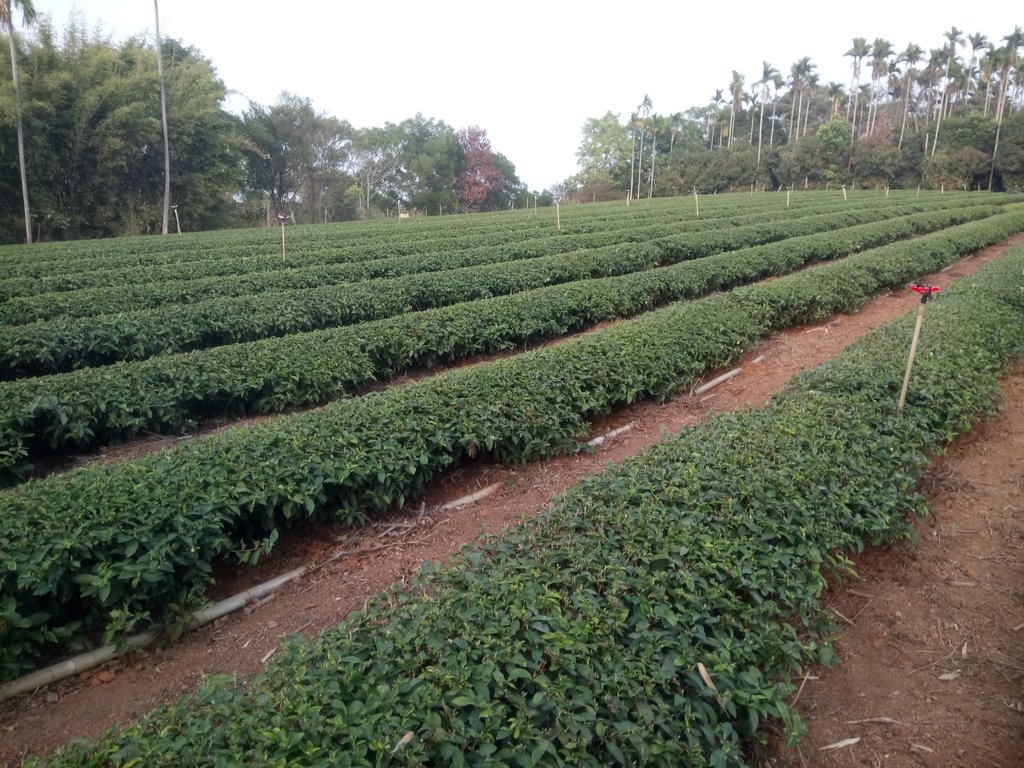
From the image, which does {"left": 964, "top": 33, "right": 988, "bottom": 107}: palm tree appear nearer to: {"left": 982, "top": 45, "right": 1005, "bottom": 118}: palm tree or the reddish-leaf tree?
{"left": 982, "top": 45, "right": 1005, "bottom": 118}: palm tree

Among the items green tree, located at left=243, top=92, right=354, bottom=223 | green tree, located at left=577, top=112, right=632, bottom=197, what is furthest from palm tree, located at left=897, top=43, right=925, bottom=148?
green tree, located at left=243, top=92, right=354, bottom=223

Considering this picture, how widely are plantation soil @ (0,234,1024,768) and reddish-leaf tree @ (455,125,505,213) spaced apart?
5758cm

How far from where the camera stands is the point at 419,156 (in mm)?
61344

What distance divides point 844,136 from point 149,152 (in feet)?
165

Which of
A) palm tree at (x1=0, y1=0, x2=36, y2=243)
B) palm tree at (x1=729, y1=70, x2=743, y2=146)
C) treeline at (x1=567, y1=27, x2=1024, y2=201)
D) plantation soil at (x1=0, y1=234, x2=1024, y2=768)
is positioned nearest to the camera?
plantation soil at (x1=0, y1=234, x2=1024, y2=768)

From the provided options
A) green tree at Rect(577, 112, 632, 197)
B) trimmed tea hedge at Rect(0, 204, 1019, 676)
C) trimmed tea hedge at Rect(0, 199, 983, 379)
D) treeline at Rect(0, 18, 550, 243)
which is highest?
green tree at Rect(577, 112, 632, 197)

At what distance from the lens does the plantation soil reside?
10.3 feet

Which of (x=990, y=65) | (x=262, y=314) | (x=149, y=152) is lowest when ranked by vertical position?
(x=262, y=314)

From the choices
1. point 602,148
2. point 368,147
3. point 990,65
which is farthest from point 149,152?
point 990,65

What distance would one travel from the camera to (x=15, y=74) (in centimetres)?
2862

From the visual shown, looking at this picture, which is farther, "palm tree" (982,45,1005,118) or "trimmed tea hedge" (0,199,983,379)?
"palm tree" (982,45,1005,118)

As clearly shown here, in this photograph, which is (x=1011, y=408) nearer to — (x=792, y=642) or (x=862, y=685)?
(x=862, y=685)

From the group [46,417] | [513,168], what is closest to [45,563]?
[46,417]

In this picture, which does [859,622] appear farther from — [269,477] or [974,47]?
[974,47]
